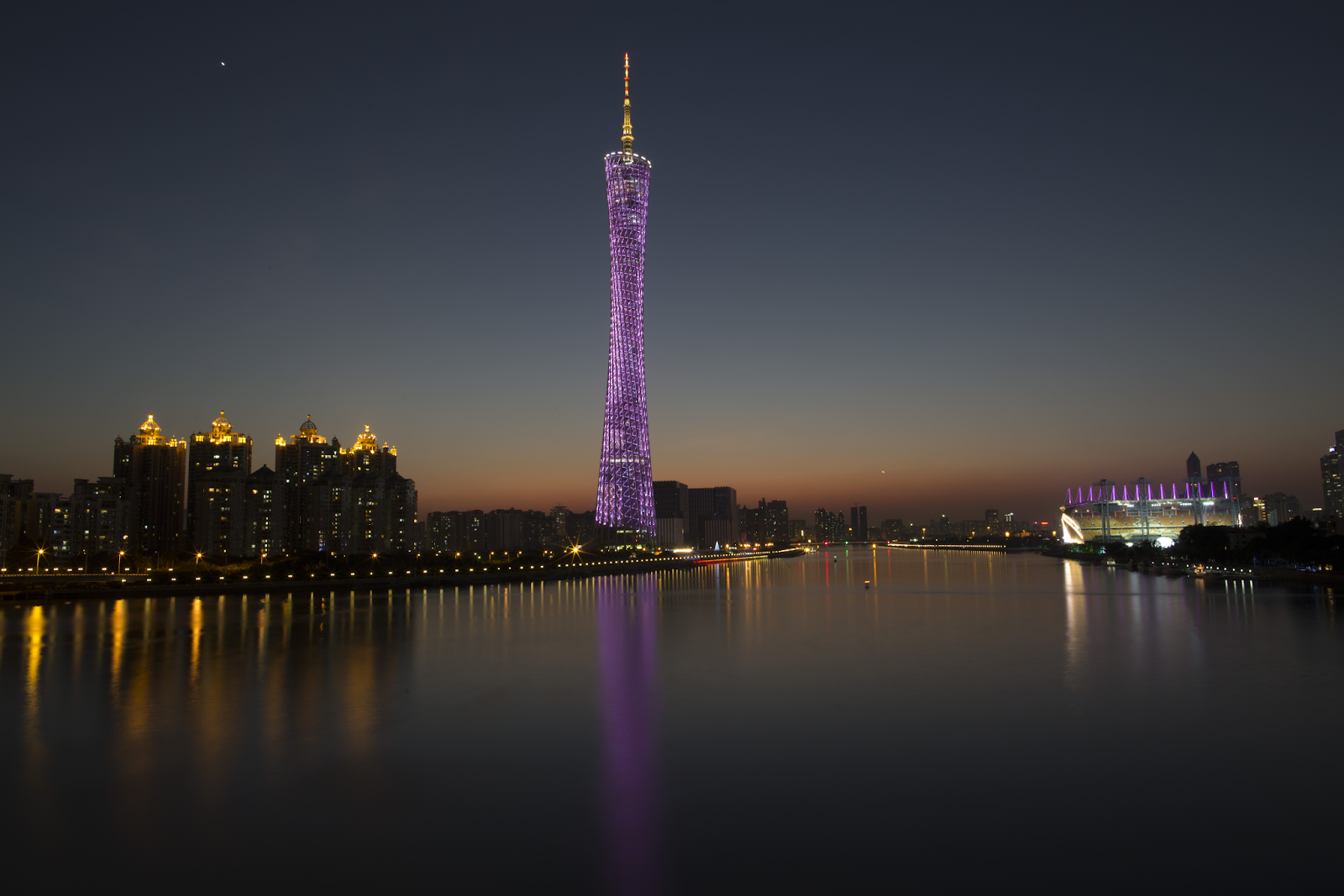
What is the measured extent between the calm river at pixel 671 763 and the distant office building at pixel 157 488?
46.6m

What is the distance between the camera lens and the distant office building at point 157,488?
56875 mm

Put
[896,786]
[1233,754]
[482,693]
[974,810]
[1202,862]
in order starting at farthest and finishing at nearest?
[482,693], [1233,754], [896,786], [974,810], [1202,862]

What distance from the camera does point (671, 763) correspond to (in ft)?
23.9

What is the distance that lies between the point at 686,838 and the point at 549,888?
1.04 metres

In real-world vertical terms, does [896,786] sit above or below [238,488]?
below

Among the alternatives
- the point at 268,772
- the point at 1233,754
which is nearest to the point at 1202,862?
the point at 1233,754

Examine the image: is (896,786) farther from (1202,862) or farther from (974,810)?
(1202,862)

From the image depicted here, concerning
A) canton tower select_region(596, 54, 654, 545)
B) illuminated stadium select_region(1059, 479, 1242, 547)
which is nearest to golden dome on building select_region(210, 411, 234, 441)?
canton tower select_region(596, 54, 654, 545)

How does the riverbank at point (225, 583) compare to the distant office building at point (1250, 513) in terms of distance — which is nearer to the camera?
the riverbank at point (225, 583)

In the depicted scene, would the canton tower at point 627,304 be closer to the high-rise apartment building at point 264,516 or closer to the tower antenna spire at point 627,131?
the tower antenna spire at point 627,131

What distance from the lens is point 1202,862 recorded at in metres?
5.11

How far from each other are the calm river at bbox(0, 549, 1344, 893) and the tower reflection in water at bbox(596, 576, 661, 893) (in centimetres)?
4

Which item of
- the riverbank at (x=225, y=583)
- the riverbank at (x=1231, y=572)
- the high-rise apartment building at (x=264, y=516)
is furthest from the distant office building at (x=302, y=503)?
the riverbank at (x=1231, y=572)

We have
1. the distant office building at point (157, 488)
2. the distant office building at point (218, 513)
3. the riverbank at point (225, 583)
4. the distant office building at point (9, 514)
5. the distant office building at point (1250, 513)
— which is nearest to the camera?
the riverbank at point (225, 583)
